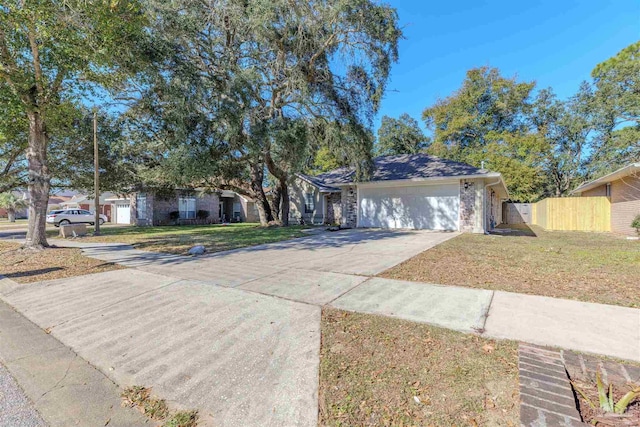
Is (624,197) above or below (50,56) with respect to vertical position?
below

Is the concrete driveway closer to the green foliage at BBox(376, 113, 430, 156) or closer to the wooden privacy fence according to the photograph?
the wooden privacy fence

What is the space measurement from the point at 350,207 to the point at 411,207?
3294 millimetres

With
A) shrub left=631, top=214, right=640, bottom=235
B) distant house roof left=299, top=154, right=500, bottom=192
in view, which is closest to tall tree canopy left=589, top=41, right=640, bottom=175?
shrub left=631, top=214, right=640, bottom=235

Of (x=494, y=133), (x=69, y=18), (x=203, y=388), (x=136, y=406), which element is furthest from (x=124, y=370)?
(x=494, y=133)

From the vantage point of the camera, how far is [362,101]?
13.6 meters

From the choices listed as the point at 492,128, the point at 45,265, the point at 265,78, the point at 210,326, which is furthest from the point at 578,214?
the point at 45,265

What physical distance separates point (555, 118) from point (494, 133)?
5.12 m

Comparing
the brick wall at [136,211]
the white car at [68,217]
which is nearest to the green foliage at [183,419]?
the brick wall at [136,211]

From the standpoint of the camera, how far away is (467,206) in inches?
501

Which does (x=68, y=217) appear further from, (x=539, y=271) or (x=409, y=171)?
(x=539, y=271)

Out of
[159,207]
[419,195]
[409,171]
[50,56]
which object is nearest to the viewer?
[50,56]

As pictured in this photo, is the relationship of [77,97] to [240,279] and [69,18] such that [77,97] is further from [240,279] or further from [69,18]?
[240,279]

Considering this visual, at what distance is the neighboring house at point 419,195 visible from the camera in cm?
1263

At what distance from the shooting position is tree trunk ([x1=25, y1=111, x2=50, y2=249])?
8.66 metres
